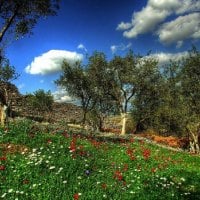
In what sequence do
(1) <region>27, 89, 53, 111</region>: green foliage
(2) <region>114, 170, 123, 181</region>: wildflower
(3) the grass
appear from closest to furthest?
(3) the grass
(2) <region>114, 170, 123, 181</region>: wildflower
(1) <region>27, 89, 53, 111</region>: green foliage

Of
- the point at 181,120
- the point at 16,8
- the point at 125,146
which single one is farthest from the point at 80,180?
the point at 181,120

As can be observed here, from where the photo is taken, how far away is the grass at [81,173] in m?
15.6

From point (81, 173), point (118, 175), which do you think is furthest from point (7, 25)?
point (118, 175)

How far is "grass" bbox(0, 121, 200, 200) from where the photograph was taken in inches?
616

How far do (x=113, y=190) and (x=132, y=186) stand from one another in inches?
56.4

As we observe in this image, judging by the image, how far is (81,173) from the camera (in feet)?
58.7

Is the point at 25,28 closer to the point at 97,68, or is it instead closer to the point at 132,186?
the point at 132,186

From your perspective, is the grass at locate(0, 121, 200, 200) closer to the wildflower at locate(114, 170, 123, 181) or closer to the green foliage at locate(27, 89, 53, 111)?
the wildflower at locate(114, 170, 123, 181)

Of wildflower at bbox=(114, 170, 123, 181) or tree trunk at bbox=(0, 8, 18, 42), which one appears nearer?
wildflower at bbox=(114, 170, 123, 181)

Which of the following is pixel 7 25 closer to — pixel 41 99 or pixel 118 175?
pixel 118 175

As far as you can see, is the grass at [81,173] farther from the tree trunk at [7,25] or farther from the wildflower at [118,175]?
the tree trunk at [7,25]

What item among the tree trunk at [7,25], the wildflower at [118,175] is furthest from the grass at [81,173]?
the tree trunk at [7,25]

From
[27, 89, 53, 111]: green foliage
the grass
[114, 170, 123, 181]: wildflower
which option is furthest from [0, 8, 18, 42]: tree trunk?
[27, 89, 53, 111]: green foliage

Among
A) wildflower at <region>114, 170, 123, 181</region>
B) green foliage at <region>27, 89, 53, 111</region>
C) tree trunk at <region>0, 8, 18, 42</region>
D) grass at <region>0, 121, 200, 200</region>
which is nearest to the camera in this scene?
grass at <region>0, 121, 200, 200</region>
